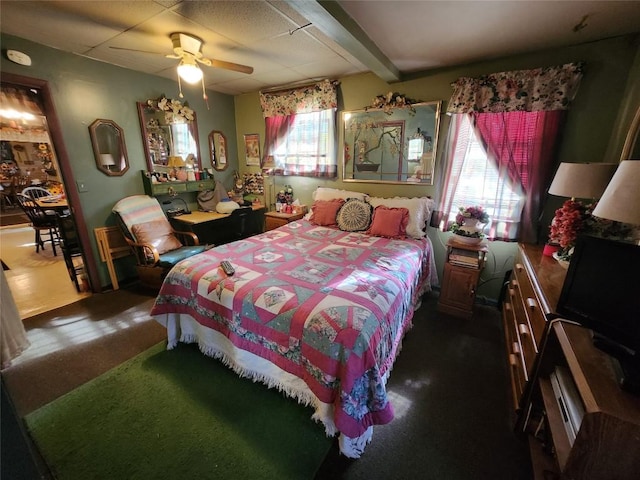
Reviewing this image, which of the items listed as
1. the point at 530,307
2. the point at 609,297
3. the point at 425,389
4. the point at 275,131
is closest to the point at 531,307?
the point at 530,307

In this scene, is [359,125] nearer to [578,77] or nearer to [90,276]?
[578,77]

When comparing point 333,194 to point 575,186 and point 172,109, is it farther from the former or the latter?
point 172,109

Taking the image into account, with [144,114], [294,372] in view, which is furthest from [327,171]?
[294,372]

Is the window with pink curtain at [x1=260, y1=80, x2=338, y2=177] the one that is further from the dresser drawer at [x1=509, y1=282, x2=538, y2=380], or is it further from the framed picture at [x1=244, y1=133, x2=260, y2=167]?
the dresser drawer at [x1=509, y1=282, x2=538, y2=380]

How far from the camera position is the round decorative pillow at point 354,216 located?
2893 millimetres

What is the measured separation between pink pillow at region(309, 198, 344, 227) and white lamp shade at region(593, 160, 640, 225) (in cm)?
223

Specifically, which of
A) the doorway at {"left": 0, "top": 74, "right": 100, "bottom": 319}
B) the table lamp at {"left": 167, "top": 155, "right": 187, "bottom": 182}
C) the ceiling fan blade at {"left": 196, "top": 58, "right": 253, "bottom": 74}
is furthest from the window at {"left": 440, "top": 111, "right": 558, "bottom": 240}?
the doorway at {"left": 0, "top": 74, "right": 100, "bottom": 319}

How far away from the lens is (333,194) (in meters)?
3.32

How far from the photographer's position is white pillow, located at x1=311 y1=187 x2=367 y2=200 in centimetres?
317

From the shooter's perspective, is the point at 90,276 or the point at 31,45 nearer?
the point at 31,45

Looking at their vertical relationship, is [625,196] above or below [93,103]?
below

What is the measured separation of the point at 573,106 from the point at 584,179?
104cm

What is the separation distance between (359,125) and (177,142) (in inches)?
96.6

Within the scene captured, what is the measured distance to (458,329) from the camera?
234 cm
